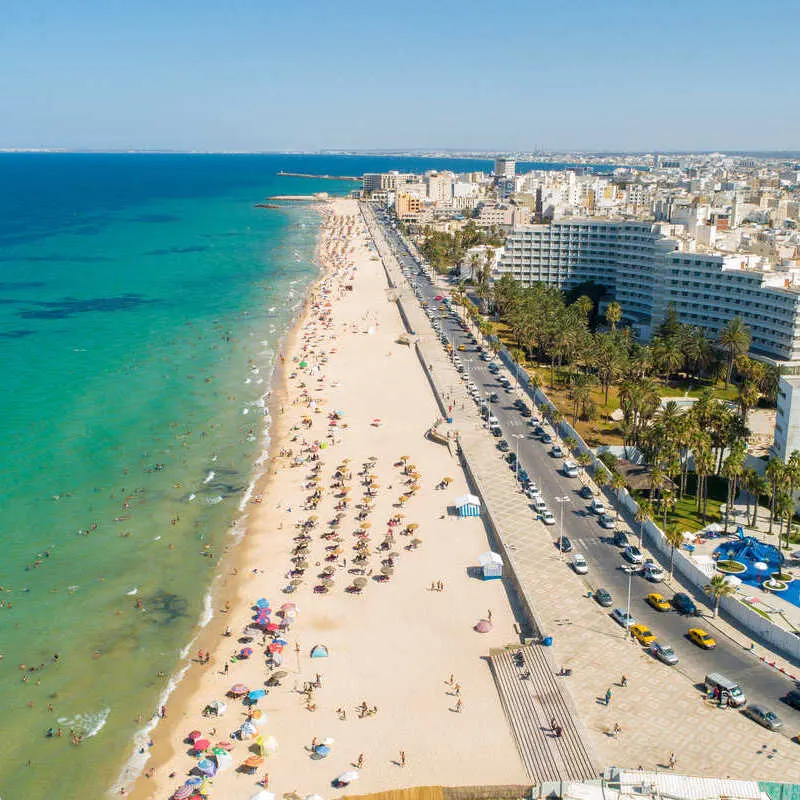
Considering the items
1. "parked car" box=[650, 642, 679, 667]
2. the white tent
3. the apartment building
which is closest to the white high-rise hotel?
A: the apartment building

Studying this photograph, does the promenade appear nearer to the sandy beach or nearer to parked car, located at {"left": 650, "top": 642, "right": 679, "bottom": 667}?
parked car, located at {"left": 650, "top": 642, "right": 679, "bottom": 667}

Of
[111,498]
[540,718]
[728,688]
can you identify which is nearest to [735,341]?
[728,688]

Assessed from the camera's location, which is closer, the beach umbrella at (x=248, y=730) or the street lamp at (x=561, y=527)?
the beach umbrella at (x=248, y=730)

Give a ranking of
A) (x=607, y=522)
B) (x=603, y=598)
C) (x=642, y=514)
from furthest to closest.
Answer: (x=607, y=522), (x=642, y=514), (x=603, y=598)

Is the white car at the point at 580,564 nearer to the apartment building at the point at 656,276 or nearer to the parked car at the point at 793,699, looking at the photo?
the parked car at the point at 793,699

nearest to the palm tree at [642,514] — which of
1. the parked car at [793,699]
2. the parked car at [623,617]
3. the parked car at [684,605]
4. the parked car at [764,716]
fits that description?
the parked car at [684,605]

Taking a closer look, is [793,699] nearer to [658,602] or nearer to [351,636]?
[658,602]

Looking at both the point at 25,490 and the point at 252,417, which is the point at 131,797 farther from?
the point at 252,417
